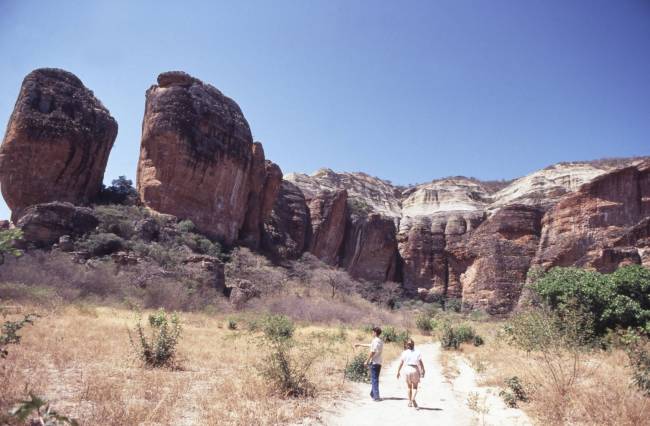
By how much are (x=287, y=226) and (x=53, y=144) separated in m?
24.3

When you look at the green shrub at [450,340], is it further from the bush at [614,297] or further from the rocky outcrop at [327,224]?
the rocky outcrop at [327,224]

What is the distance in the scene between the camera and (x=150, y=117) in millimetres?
34969

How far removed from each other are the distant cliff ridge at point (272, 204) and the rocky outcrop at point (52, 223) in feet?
1.73

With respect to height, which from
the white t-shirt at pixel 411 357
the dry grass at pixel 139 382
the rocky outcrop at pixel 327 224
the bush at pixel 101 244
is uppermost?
the rocky outcrop at pixel 327 224

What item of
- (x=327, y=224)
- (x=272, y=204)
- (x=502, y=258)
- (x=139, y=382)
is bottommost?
(x=139, y=382)

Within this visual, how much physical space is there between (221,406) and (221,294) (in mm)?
20707

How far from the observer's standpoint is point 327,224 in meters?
48.4

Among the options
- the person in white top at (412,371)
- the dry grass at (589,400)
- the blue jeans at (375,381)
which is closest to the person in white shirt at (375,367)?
the blue jeans at (375,381)

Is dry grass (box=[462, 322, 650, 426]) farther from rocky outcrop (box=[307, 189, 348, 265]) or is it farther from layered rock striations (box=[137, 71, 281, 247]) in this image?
rocky outcrop (box=[307, 189, 348, 265])

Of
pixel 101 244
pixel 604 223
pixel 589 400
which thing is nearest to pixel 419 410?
pixel 589 400

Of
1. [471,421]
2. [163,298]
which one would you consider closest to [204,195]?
[163,298]

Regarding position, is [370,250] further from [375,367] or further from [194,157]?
[375,367]

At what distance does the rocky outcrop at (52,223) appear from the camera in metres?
23.3

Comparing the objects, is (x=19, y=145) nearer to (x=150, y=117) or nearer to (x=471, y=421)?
(x=150, y=117)
